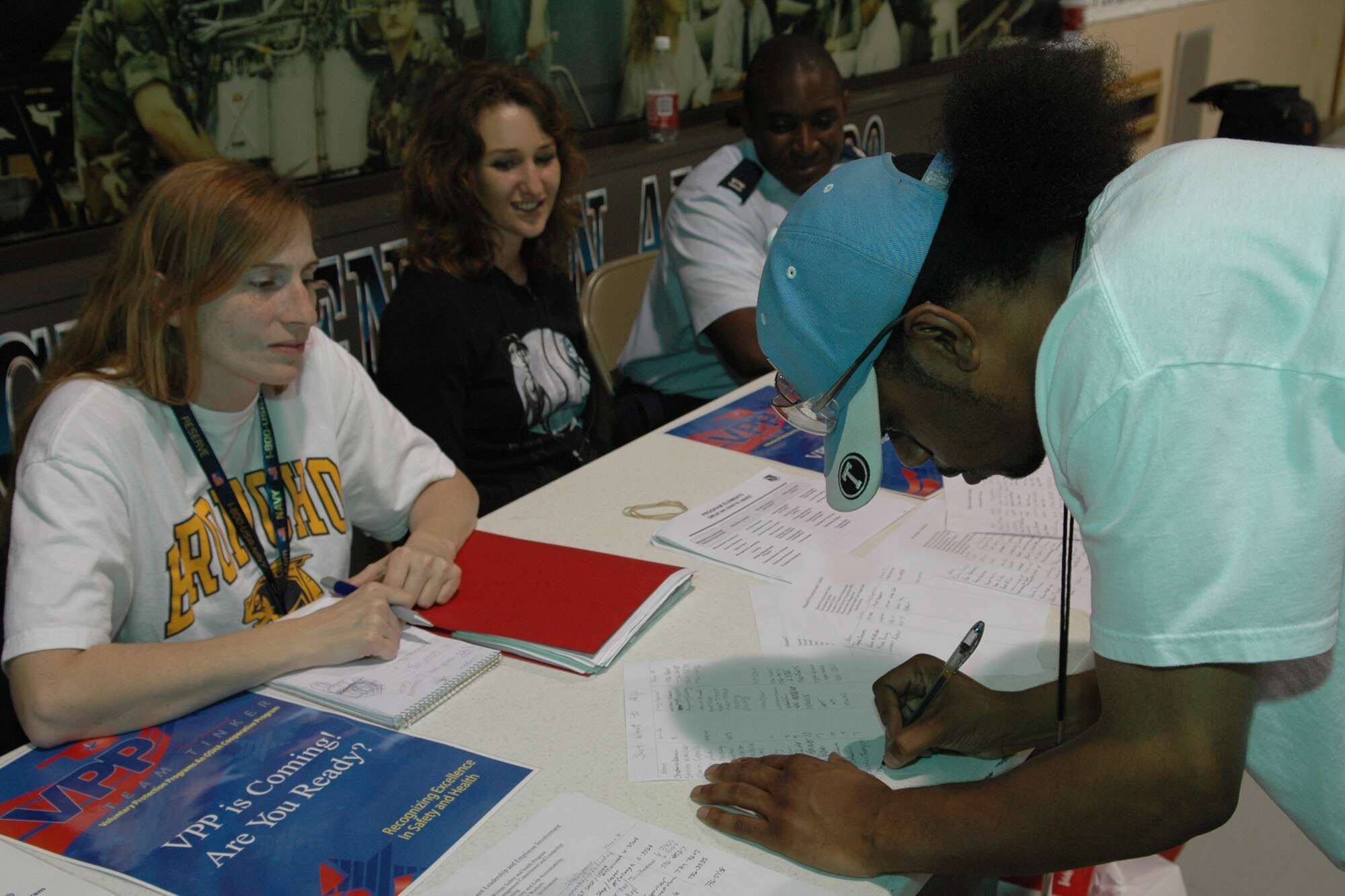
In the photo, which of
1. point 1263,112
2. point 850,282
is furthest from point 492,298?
point 1263,112

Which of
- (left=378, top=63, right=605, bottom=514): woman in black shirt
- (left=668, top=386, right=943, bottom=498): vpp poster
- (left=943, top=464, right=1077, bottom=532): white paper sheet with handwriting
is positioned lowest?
(left=943, top=464, right=1077, bottom=532): white paper sheet with handwriting

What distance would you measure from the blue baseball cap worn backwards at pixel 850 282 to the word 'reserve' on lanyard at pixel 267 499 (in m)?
0.85

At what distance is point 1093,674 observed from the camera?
121cm

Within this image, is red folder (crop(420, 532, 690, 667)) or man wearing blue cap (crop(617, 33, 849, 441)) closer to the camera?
red folder (crop(420, 532, 690, 667))

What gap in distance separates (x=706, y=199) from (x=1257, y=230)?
2078 mm

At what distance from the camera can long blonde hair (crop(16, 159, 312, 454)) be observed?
4.66ft

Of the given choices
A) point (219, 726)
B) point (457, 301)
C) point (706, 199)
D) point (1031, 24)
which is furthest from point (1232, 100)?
point (219, 726)

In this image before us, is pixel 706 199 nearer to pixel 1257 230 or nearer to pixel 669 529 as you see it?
pixel 669 529

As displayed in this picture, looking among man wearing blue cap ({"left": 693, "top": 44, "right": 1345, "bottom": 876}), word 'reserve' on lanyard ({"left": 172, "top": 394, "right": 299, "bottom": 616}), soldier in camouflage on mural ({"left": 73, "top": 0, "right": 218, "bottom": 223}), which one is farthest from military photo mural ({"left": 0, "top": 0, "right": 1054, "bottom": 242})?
man wearing blue cap ({"left": 693, "top": 44, "right": 1345, "bottom": 876})

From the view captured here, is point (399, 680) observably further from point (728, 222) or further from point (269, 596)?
point (728, 222)

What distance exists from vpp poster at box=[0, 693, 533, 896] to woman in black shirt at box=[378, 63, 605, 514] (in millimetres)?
1047

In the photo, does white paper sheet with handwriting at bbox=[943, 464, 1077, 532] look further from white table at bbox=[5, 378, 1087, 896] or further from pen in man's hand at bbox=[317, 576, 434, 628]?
pen in man's hand at bbox=[317, 576, 434, 628]

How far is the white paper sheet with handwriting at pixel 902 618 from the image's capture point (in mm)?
1325

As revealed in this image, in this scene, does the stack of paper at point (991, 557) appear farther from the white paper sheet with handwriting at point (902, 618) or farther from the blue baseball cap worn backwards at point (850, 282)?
the blue baseball cap worn backwards at point (850, 282)
